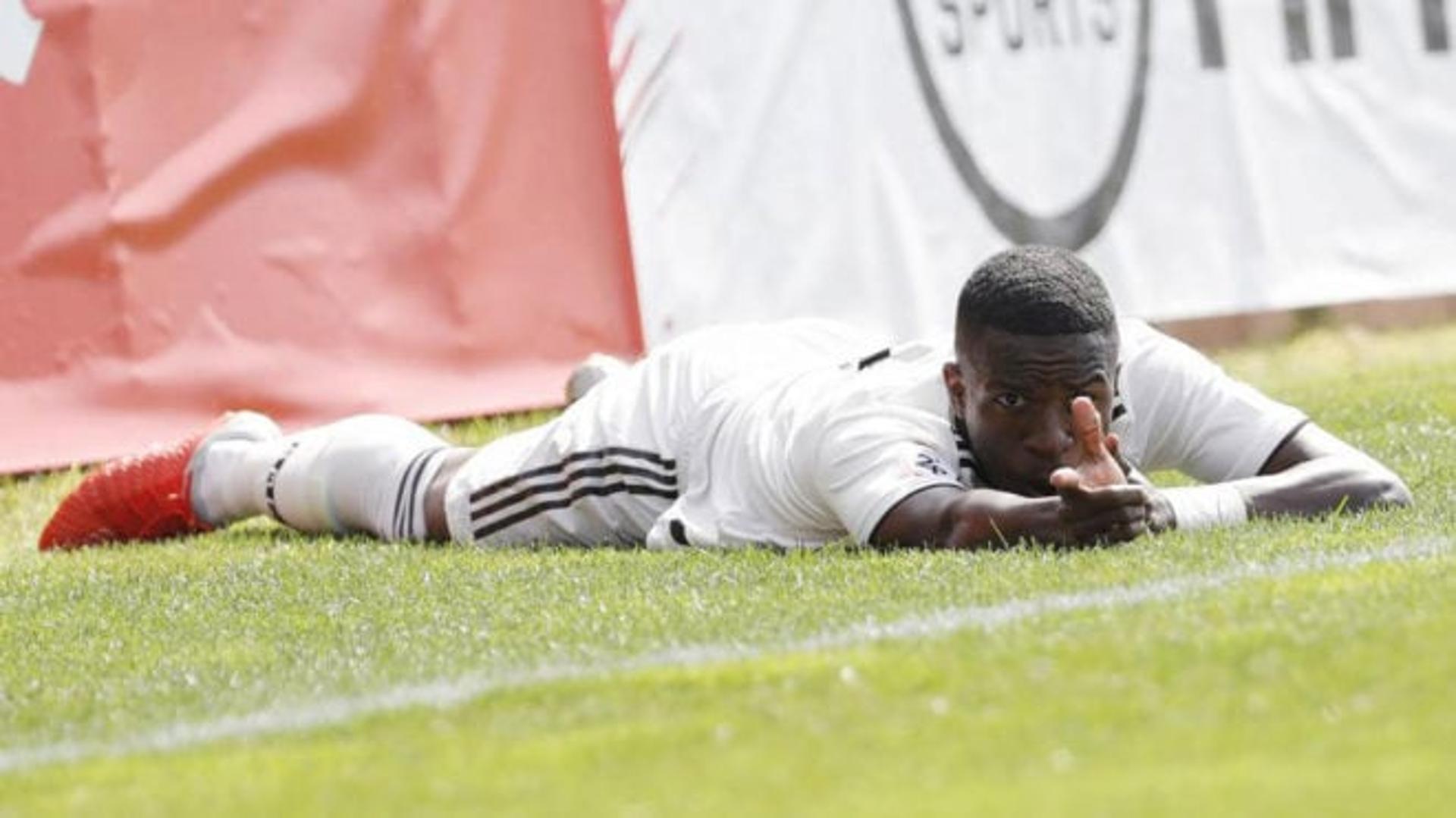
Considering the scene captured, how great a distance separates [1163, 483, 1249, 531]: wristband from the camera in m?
6.61

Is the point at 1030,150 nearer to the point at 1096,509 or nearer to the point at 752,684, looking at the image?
the point at 1096,509

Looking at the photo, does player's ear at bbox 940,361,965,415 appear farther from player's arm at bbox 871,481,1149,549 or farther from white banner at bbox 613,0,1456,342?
Result: white banner at bbox 613,0,1456,342

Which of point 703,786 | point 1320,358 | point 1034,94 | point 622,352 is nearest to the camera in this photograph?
point 703,786

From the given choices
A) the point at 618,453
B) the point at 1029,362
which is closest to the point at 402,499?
the point at 618,453

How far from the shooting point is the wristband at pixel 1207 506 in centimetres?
661

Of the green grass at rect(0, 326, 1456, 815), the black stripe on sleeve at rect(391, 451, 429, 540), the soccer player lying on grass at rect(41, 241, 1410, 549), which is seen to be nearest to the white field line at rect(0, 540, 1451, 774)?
the green grass at rect(0, 326, 1456, 815)

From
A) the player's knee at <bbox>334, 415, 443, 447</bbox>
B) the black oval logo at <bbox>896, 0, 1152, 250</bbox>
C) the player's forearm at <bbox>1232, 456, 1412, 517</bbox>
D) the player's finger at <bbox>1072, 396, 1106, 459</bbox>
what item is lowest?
the black oval logo at <bbox>896, 0, 1152, 250</bbox>

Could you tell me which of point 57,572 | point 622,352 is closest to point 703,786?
point 57,572

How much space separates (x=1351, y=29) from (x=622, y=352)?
14.7ft

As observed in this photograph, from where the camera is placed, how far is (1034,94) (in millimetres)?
12609

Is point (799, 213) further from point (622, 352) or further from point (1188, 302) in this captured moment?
point (1188, 302)

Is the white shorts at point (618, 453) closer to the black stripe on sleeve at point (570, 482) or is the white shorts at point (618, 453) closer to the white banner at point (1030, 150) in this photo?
the black stripe on sleeve at point (570, 482)

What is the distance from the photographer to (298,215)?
10.4 metres

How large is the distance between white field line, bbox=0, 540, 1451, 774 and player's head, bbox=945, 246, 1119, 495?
533 millimetres
